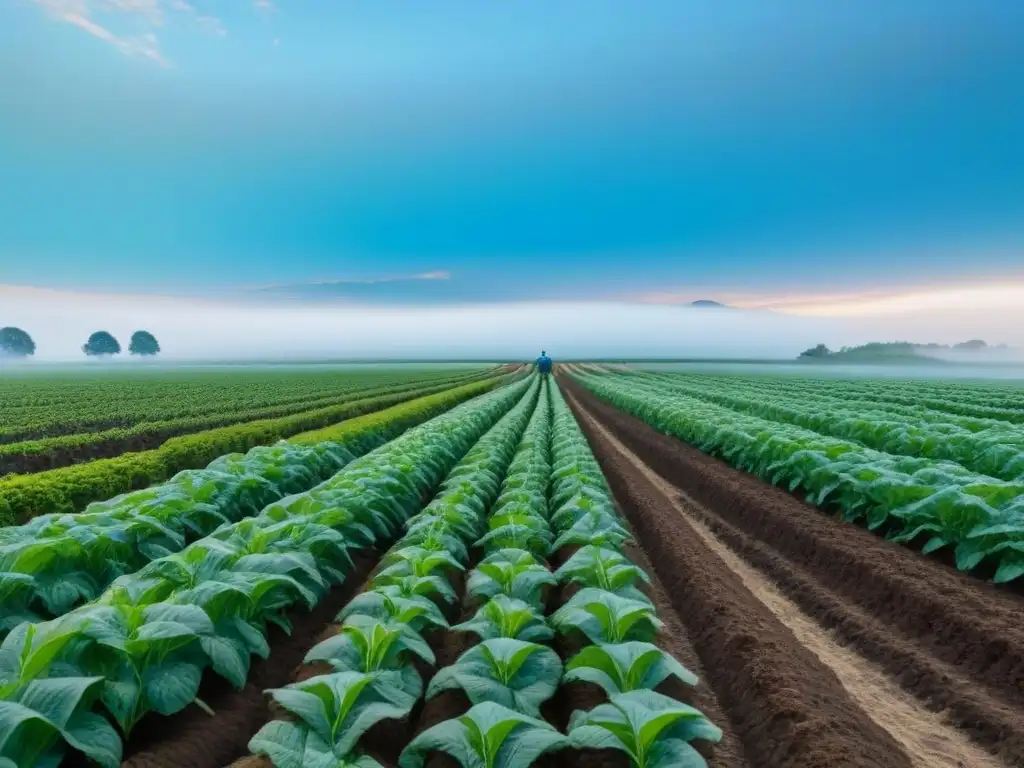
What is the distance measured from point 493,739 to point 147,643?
200cm

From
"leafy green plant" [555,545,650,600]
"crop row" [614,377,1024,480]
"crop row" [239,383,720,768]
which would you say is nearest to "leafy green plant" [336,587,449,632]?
"crop row" [239,383,720,768]

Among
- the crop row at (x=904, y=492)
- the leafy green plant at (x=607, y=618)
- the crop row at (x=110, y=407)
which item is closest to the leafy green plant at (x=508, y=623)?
the leafy green plant at (x=607, y=618)

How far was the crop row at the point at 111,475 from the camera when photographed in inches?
380

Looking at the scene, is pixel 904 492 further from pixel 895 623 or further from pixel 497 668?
pixel 497 668

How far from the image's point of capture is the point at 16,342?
133 meters

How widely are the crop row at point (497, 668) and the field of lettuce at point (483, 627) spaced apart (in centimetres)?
2

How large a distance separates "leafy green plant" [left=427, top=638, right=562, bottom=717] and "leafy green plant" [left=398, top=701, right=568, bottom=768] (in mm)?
365

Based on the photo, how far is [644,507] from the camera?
10500mm

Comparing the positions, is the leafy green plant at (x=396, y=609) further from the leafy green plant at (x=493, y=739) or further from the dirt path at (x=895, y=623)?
the dirt path at (x=895, y=623)

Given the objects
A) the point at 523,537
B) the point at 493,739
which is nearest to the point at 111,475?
the point at 523,537

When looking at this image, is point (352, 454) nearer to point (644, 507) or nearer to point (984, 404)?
point (644, 507)

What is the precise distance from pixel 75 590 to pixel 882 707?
649 cm

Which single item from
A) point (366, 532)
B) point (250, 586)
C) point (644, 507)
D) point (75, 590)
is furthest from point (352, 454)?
point (250, 586)

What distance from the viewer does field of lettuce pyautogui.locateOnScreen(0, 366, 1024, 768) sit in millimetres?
3096
